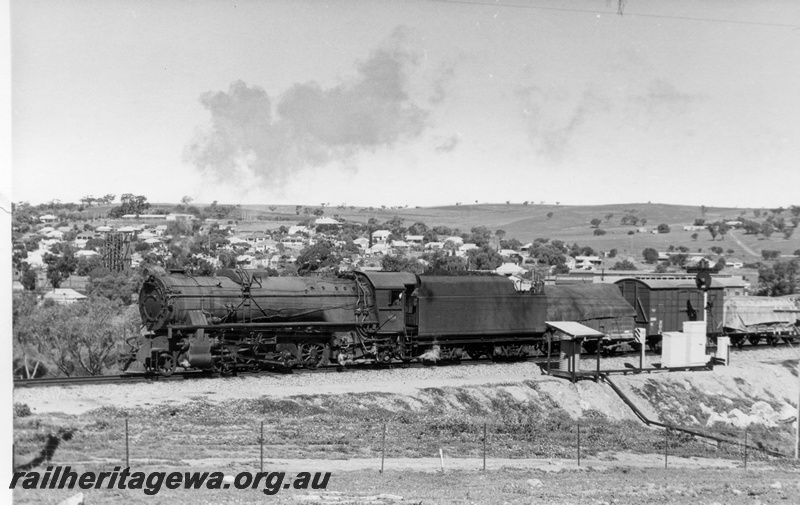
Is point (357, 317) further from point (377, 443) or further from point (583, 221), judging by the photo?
point (583, 221)

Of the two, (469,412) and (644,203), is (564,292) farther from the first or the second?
(644,203)

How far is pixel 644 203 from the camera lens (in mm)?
192375

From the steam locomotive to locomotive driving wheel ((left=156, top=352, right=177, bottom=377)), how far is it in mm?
31

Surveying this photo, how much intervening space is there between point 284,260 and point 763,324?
4133cm

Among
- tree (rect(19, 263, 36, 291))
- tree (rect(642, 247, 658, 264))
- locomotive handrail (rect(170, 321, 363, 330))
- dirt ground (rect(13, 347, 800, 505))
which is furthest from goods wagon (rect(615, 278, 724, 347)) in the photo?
tree (rect(642, 247, 658, 264))

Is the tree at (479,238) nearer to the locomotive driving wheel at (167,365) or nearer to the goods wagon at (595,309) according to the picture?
the goods wagon at (595,309)

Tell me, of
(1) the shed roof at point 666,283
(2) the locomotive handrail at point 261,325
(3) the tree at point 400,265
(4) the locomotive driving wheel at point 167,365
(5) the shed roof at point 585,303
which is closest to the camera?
(2) the locomotive handrail at point 261,325

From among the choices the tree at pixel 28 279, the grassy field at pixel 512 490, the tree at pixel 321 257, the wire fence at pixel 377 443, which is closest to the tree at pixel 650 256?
Answer: the tree at pixel 321 257

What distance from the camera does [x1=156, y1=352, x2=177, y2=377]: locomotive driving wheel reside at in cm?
2469

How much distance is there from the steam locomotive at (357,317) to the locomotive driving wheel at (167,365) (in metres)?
0.03

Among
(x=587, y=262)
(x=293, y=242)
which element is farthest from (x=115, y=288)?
(x=587, y=262)

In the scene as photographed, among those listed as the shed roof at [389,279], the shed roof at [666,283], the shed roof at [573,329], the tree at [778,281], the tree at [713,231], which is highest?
the shed roof at [389,279]

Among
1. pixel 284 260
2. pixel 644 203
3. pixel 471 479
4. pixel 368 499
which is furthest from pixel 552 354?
pixel 644 203

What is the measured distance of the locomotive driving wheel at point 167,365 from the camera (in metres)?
24.7
